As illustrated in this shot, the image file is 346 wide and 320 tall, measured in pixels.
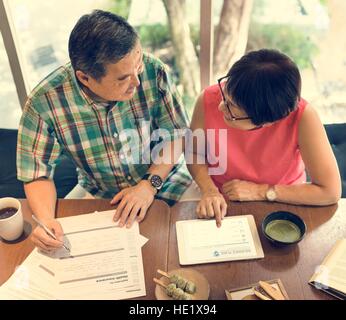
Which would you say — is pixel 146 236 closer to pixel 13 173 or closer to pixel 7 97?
pixel 13 173

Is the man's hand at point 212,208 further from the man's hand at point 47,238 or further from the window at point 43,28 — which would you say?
the window at point 43,28

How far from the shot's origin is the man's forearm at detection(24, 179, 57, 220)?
1416 mm

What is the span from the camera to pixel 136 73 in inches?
54.3

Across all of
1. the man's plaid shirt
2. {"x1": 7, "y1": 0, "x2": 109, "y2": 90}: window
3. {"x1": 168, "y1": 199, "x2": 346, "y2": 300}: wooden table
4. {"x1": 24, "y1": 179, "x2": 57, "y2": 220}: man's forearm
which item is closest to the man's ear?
the man's plaid shirt

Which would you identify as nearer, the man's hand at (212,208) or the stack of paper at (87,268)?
the stack of paper at (87,268)

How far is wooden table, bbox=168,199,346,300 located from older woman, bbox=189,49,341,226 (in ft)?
0.15

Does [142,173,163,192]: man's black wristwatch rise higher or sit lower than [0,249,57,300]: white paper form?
higher

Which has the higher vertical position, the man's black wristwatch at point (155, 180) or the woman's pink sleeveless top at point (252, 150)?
the woman's pink sleeveless top at point (252, 150)

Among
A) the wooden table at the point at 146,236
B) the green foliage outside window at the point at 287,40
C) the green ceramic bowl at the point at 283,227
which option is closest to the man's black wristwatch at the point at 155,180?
the wooden table at the point at 146,236

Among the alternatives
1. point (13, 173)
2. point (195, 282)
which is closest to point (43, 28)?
point (13, 173)

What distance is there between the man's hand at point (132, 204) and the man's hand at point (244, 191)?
264mm

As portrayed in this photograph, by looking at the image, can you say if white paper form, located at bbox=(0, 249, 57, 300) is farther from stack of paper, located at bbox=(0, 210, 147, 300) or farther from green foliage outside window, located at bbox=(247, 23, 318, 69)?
green foliage outside window, located at bbox=(247, 23, 318, 69)

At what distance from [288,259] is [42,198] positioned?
0.81 m

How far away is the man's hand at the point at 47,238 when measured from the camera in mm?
1289
